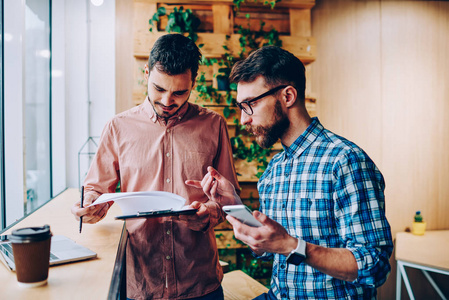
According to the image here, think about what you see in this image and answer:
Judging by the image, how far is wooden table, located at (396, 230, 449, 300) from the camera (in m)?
2.59

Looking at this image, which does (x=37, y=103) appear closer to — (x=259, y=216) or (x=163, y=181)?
(x=163, y=181)

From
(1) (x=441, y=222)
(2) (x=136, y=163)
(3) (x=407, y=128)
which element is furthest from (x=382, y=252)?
(1) (x=441, y=222)

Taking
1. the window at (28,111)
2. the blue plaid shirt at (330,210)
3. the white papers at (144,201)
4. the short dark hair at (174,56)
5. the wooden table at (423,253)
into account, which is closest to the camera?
the blue plaid shirt at (330,210)

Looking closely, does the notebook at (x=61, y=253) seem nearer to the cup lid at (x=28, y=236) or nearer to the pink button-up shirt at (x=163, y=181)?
the cup lid at (x=28, y=236)

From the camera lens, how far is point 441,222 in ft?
11.7

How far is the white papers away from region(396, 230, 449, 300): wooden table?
6.90 ft

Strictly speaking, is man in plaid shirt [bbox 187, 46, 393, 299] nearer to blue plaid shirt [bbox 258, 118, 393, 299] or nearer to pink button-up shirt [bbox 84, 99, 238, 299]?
blue plaid shirt [bbox 258, 118, 393, 299]

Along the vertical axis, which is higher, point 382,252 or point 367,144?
point 367,144

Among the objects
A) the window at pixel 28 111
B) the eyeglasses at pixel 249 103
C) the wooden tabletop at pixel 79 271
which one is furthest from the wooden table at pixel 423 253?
the window at pixel 28 111

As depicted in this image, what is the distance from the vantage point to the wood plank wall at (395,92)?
3.32 meters

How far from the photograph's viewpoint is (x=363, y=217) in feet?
3.78

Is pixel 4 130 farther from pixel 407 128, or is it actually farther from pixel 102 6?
pixel 407 128

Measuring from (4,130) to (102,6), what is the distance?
5.06ft

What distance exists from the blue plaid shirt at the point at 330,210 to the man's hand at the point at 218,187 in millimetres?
168
